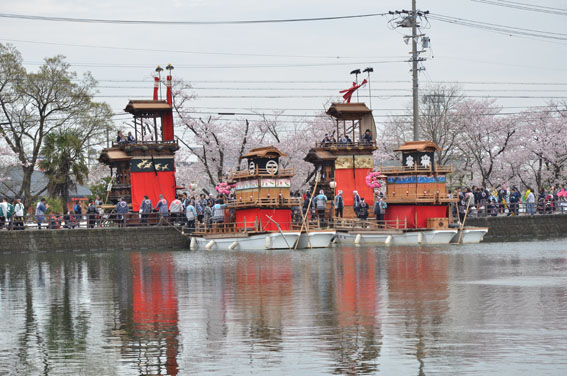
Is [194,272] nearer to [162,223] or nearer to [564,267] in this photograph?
[564,267]

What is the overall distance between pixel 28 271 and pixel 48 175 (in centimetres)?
3339

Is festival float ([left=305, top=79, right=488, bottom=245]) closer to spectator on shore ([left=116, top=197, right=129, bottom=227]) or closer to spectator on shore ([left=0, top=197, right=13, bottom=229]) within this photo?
spectator on shore ([left=116, top=197, right=129, bottom=227])

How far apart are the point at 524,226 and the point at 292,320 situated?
4237 cm

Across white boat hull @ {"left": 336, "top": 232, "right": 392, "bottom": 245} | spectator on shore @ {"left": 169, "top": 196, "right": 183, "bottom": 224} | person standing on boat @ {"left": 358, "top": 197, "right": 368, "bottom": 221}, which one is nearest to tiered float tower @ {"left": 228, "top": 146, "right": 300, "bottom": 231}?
white boat hull @ {"left": 336, "top": 232, "right": 392, "bottom": 245}

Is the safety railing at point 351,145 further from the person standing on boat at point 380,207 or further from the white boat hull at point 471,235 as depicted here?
the white boat hull at point 471,235

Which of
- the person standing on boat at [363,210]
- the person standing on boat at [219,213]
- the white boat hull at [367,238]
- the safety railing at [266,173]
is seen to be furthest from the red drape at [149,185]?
the white boat hull at [367,238]

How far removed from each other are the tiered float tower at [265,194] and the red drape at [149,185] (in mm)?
9004

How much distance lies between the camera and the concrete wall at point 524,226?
54625 mm

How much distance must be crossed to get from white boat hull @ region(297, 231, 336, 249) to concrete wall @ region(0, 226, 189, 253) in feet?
26.6

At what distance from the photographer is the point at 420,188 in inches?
1861

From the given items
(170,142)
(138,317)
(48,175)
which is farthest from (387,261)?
(48,175)

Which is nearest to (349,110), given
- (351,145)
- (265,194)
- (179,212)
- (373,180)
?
(351,145)

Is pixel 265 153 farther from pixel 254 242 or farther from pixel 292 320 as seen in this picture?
pixel 292 320

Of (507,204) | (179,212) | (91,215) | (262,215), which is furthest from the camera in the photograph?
(507,204)
